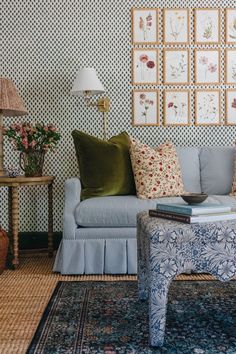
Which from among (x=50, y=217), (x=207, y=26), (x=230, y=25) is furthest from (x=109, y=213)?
(x=230, y=25)

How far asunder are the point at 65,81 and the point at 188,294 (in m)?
2.29

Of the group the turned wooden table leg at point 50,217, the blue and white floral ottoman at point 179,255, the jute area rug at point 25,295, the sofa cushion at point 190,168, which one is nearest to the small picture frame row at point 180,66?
the sofa cushion at point 190,168

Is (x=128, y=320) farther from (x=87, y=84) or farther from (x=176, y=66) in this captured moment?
(x=176, y=66)

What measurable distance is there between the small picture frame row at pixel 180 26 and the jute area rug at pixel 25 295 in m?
2.12

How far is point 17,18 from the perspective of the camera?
3.94 metres

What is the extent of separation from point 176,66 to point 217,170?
3.46 feet

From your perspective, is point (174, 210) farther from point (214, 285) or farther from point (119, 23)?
point (119, 23)

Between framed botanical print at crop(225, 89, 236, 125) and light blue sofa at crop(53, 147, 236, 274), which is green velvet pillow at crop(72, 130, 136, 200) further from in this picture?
framed botanical print at crop(225, 89, 236, 125)

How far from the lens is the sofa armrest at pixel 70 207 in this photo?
301 centimetres

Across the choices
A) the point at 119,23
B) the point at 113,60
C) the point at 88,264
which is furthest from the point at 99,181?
the point at 119,23

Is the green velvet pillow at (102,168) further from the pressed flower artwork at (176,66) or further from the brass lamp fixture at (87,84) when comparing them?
the pressed flower artwork at (176,66)

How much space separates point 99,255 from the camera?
3023 millimetres

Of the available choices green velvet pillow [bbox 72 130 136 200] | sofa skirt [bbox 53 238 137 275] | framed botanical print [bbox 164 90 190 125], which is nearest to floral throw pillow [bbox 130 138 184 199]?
green velvet pillow [bbox 72 130 136 200]

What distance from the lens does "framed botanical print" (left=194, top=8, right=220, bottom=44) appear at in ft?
13.1
